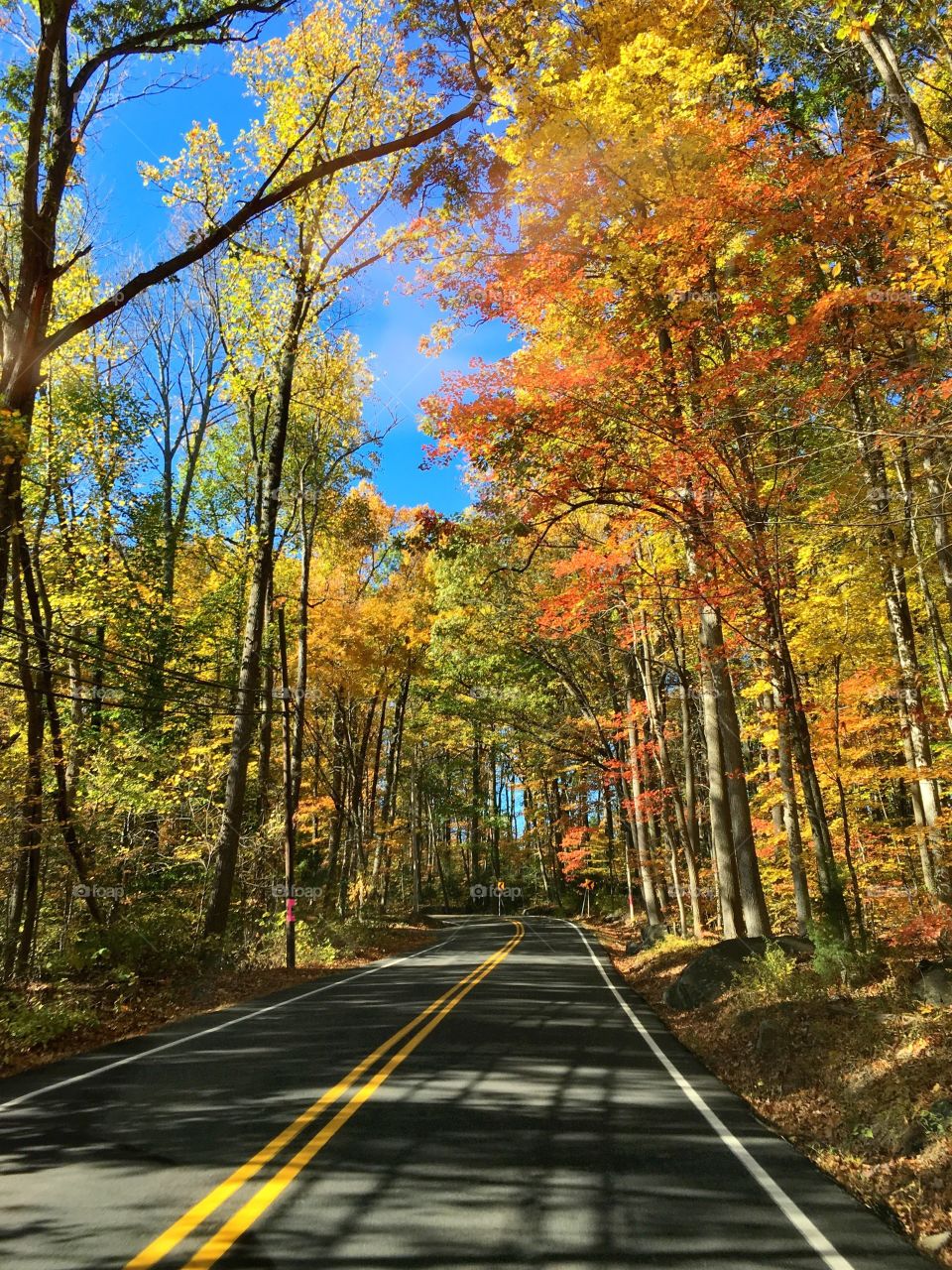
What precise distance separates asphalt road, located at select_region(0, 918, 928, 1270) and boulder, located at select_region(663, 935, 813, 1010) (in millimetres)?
3118

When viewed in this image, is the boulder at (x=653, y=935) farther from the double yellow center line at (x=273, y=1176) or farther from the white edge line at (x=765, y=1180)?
the double yellow center line at (x=273, y=1176)

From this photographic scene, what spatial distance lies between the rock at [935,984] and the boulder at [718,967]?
2.65m

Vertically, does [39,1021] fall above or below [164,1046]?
above

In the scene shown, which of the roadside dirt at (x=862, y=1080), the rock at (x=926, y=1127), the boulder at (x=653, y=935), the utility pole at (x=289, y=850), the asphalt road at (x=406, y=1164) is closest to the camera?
the asphalt road at (x=406, y=1164)

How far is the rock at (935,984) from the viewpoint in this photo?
7.47 meters

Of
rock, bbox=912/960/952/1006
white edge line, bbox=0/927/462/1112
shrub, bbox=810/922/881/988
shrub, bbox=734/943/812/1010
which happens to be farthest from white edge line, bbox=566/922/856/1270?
white edge line, bbox=0/927/462/1112

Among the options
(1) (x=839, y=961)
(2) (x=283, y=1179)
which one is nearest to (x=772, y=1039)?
(1) (x=839, y=961)

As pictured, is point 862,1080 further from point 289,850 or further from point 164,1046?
point 289,850

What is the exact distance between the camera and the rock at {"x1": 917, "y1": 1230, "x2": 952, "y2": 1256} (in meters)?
4.07

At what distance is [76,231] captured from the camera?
15914 millimetres

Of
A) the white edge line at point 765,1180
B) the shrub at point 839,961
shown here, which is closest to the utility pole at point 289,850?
the white edge line at point 765,1180

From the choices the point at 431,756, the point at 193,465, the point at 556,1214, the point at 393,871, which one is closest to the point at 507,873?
the point at 393,871

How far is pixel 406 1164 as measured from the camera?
460 centimetres

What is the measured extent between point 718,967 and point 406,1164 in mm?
8214
